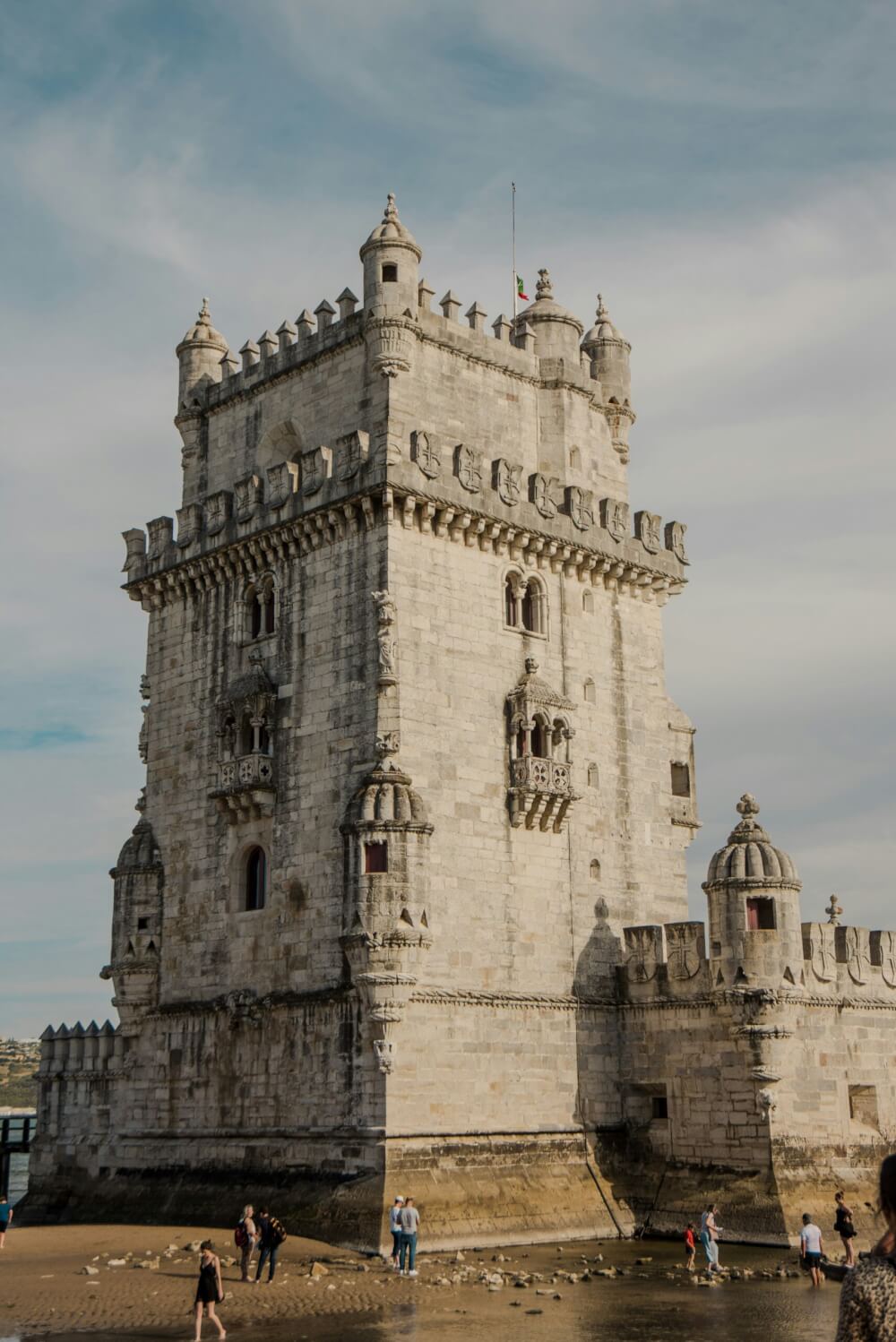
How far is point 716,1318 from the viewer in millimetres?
25875

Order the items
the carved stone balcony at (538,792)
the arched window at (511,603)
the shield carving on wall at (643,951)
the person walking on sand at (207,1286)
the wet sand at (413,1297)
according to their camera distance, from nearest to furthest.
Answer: the person walking on sand at (207,1286) < the wet sand at (413,1297) < the carved stone balcony at (538,792) < the shield carving on wall at (643,951) < the arched window at (511,603)

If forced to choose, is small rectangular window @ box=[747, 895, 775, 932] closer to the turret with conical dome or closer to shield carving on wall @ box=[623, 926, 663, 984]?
Result: the turret with conical dome

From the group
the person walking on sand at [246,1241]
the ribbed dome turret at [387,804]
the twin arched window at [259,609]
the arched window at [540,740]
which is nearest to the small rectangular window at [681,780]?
the arched window at [540,740]

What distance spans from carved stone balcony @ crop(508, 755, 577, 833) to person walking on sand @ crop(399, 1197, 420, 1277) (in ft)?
36.2

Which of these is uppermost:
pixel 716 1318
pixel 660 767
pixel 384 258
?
pixel 384 258

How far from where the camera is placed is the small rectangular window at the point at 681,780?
144 feet

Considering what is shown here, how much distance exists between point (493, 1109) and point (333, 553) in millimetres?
14214

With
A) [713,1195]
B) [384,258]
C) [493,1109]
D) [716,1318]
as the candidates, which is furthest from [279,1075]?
[384,258]

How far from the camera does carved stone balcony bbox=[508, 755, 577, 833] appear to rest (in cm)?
3784

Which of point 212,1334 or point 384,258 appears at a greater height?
point 384,258

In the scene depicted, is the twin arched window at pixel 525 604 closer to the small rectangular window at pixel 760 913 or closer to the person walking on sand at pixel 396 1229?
the small rectangular window at pixel 760 913

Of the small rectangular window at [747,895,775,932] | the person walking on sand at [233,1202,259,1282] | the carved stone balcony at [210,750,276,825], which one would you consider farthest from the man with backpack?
the small rectangular window at [747,895,775,932]

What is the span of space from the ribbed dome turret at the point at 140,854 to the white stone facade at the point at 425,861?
13cm

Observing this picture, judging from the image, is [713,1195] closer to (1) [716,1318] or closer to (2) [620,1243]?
(2) [620,1243]
